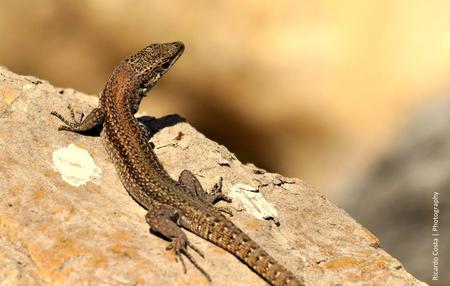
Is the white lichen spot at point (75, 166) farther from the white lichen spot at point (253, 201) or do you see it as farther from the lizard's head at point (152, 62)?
the white lichen spot at point (253, 201)

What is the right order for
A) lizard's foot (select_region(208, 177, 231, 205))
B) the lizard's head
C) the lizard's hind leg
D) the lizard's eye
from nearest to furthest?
the lizard's hind leg
lizard's foot (select_region(208, 177, 231, 205))
the lizard's head
the lizard's eye

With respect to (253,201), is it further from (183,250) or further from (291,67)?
(291,67)

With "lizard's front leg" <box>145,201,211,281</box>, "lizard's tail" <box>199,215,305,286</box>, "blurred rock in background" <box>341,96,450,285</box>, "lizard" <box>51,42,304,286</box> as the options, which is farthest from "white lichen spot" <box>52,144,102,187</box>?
"blurred rock in background" <box>341,96,450,285</box>

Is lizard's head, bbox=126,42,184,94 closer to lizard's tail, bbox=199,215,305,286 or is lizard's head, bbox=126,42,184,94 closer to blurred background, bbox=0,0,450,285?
lizard's tail, bbox=199,215,305,286

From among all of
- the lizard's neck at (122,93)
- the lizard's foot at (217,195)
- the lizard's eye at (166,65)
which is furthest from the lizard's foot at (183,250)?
the lizard's eye at (166,65)

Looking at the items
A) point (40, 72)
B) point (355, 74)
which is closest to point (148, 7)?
point (40, 72)

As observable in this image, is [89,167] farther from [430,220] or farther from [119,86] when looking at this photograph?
[430,220]

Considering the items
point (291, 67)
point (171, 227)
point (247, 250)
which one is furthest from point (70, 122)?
point (291, 67)
